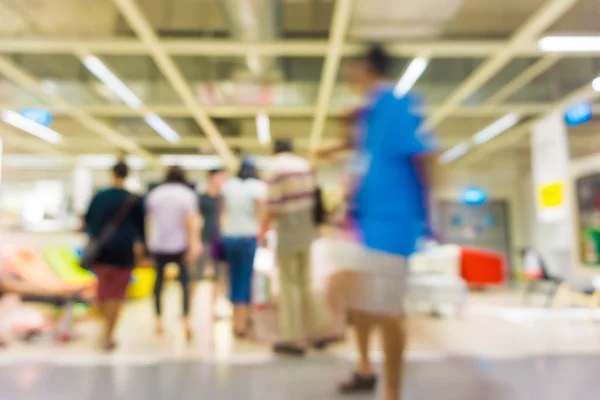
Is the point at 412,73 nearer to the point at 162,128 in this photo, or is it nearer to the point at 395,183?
the point at 162,128

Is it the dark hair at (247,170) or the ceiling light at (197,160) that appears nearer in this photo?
the dark hair at (247,170)

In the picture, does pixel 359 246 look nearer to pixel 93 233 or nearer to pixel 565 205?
pixel 93 233

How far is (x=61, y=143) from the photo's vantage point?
41.3 ft

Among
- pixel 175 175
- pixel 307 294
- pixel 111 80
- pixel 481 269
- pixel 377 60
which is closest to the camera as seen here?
pixel 377 60

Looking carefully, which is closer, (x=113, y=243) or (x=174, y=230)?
(x=113, y=243)

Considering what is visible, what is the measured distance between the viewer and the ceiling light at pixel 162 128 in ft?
33.7

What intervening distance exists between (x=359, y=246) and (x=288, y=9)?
5.81m

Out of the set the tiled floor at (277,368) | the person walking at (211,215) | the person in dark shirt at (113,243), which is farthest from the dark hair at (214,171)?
the tiled floor at (277,368)

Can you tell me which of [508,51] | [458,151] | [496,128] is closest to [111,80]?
[508,51]

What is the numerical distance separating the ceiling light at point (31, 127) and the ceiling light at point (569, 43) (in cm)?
979

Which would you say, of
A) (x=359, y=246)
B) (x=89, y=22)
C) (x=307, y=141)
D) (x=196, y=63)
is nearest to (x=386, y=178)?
(x=359, y=246)

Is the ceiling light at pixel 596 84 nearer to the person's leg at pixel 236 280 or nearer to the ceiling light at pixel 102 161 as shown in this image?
the person's leg at pixel 236 280

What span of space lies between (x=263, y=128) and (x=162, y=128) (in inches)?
91.3

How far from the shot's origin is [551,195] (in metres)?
7.19
